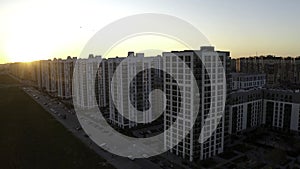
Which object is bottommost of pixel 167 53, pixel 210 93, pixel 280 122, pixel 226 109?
pixel 280 122

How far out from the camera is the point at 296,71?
185ft

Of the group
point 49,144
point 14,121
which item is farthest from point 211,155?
point 14,121

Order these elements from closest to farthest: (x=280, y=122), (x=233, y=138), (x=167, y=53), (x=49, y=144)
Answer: (x=167, y=53)
(x=49, y=144)
(x=233, y=138)
(x=280, y=122)

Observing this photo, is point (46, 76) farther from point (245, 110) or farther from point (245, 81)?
point (245, 110)

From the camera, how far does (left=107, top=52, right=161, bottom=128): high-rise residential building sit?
30.9 meters

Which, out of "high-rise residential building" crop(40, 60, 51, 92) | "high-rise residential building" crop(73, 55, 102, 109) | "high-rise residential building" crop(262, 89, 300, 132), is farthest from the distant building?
"high-rise residential building" crop(40, 60, 51, 92)

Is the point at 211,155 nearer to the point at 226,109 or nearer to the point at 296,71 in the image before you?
the point at 226,109

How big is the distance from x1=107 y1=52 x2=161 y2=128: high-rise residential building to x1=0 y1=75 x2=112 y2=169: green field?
255 inches

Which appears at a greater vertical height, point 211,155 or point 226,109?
point 226,109

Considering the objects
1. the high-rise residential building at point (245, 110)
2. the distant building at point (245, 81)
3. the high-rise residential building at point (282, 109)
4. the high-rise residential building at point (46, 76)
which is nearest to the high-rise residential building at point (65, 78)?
the high-rise residential building at point (46, 76)

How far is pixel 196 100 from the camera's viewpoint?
20406 mm

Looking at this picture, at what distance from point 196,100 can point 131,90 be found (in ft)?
39.9

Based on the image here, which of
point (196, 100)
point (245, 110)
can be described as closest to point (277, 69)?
point (245, 110)

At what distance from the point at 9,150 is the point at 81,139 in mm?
6792
